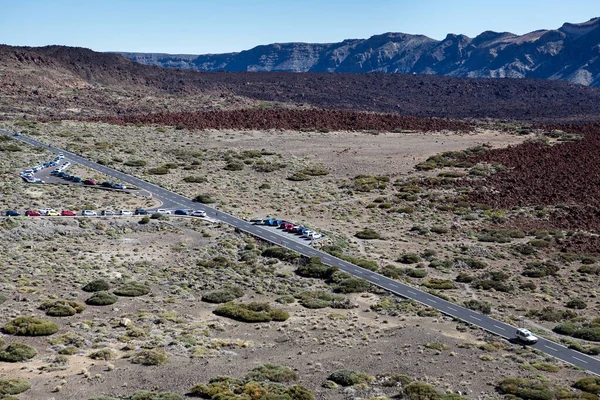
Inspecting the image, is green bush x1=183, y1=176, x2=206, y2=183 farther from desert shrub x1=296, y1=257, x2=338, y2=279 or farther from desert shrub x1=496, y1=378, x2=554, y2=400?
desert shrub x1=496, y1=378, x2=554, y2=400

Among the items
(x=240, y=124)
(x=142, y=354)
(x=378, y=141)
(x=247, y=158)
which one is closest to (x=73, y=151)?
(x=247, y=158)

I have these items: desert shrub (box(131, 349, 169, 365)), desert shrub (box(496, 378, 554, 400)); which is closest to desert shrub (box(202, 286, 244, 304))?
desert shrub (box(131, 349, 169, 365))

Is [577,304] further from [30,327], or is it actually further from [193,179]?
[193,179]

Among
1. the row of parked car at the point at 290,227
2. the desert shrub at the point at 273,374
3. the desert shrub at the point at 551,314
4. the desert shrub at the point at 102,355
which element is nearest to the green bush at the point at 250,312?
the desert shrub at the point at 273,374

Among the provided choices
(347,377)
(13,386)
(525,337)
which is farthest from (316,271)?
(13,386)

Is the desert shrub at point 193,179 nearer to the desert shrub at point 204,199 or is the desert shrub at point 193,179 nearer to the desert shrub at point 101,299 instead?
the desert shrub at point 204,199

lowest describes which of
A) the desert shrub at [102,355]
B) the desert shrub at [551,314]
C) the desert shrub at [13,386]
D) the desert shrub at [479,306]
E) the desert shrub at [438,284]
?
the desert shrub at [551,314]

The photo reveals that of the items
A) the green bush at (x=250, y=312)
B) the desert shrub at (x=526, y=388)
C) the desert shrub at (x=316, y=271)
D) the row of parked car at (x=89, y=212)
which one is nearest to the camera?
the desert shrub at (x=526, y=388)
